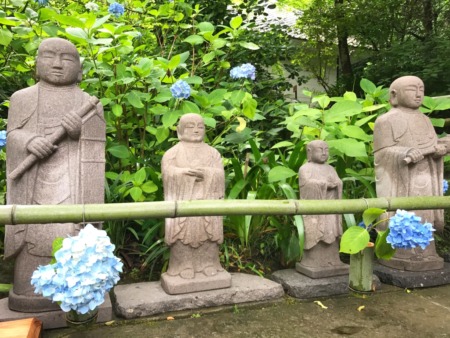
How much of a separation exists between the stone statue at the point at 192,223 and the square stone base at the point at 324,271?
653 millimetres

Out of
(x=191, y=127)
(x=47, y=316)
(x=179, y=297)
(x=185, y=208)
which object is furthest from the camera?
(x=191, y=127)

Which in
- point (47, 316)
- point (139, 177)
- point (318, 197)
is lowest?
point (47, 316)

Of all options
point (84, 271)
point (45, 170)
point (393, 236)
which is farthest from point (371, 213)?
point (45, 170)

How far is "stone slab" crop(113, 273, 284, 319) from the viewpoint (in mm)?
2664

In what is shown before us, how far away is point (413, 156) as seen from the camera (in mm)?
3361

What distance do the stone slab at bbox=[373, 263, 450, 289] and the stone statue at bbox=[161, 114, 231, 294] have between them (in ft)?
4.27

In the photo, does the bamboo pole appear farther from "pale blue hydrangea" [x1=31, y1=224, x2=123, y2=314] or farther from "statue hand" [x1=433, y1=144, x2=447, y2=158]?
"statue hand" [x1=433, y1=144, x2=447, y2=158]

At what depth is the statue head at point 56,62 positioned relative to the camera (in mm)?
2629

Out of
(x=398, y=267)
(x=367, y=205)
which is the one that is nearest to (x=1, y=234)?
(x=367, y=205)

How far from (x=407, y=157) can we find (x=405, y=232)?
208 centimetres

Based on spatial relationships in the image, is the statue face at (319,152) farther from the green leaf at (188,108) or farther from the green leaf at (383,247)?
the green leaf at (383,247)

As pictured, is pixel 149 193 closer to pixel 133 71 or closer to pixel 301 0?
pixel 133 71

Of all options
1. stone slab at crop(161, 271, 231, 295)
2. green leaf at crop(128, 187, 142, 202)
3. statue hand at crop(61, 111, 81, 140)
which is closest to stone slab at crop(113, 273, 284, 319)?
stone slab at crop(161, 271, 231, 295)

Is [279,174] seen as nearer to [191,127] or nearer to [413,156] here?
[191,127]
